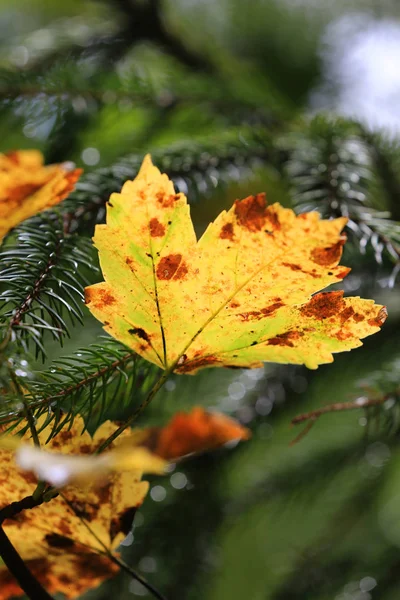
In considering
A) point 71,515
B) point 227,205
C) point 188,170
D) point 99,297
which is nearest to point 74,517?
point 71,515

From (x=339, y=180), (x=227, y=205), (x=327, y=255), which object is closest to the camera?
(x=327, y=255)

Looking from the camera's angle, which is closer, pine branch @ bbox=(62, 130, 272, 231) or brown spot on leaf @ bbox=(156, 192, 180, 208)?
brown spot on leaf @ bbox=(156, 192, 180, 208)

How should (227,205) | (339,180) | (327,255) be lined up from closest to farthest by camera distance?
1. (327,255)
2. (339,180)
3. (227,205)

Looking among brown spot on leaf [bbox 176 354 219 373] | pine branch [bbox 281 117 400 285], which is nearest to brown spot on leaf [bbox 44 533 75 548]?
brown spot on leaf [bbox 176 354 219 373]

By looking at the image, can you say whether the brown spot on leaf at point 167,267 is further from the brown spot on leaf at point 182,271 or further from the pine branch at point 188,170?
the pine branch at point 188,170

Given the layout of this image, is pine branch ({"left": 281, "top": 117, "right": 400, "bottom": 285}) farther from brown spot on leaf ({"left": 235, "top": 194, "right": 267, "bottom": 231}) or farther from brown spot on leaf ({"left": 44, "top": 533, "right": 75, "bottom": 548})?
brown spot on leaf ({"left": 44, "top": 533, "right": 75, "bottom": 548})

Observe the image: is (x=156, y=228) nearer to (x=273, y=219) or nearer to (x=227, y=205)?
(x=273, y=219)

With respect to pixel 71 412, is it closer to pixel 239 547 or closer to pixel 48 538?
pixel 48 538
